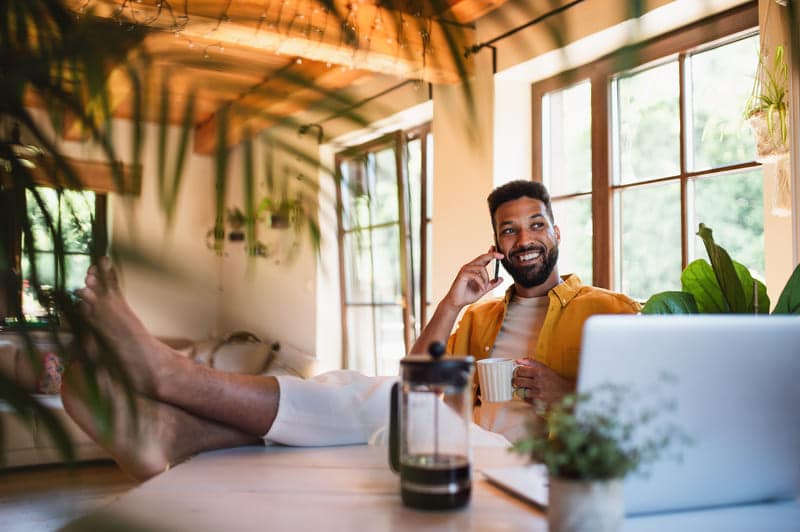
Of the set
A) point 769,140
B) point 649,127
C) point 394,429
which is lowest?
point 394,429

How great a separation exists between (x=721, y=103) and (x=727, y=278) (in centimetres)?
161

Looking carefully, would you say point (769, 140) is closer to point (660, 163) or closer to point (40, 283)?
point (660, 163)

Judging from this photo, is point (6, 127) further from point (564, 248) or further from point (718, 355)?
point (564, 248)

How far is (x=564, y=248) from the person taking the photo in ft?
12.9

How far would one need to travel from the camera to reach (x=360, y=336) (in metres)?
5.52

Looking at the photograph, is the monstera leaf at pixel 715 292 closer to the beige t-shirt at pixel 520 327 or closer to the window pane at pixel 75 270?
the beige t-shirt at pixel 520 327

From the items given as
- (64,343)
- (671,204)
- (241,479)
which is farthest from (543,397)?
(64,343)

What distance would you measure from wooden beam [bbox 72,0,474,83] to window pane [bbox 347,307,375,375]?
4762mm

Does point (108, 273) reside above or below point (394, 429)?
above

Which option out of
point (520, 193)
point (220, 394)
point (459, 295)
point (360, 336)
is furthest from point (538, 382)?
point (360, 336)

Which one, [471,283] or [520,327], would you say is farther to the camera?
[520,327]

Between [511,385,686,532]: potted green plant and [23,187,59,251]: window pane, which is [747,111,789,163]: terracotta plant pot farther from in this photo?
[23,187,59,251]: window pane

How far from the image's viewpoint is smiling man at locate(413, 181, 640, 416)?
2432 millimetres

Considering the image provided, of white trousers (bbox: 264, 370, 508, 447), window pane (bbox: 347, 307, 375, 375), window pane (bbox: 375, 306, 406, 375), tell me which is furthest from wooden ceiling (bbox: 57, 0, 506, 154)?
window pane (bbox: 347, 307, 375, 375)
